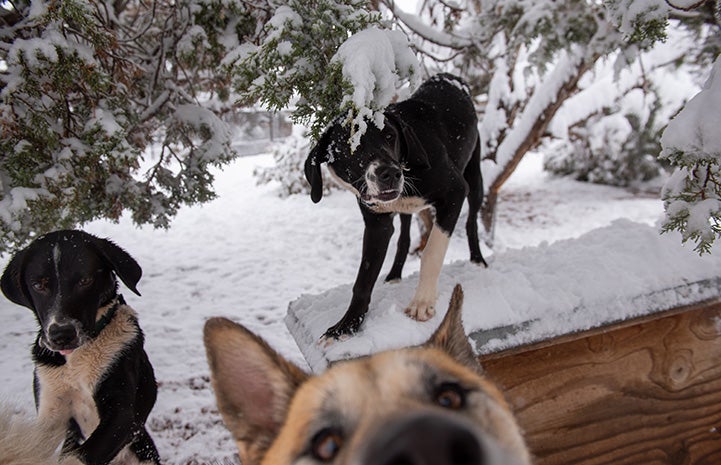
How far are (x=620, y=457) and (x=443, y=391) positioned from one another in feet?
6.06

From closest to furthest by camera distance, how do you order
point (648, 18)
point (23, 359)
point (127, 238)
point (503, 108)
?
point (648, 18)
point (23, 359)
point (503, 108)
point (127, 238)

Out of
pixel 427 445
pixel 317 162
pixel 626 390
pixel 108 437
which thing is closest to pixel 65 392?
pixel 108 437

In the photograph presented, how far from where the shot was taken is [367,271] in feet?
7.62

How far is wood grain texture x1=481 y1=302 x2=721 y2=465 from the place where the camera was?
89.7 inches

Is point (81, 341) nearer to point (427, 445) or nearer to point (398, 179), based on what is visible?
point (398, 179)

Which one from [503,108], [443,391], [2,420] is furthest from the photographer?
[503,108]

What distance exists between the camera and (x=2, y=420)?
179 centimetres

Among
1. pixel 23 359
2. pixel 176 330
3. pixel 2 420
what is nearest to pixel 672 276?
pixel 2 420

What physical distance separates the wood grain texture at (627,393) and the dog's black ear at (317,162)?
125cm

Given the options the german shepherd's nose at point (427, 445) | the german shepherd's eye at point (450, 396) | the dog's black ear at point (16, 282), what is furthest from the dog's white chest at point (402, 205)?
the dog's black ear at point (16, 282)

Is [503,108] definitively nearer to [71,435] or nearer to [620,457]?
[620,457]

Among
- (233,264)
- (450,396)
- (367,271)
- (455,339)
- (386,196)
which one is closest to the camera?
(450,396)

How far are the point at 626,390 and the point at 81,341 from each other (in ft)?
9.10

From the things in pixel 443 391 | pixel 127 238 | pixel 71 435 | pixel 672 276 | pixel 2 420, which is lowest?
→ pixel 127 238
